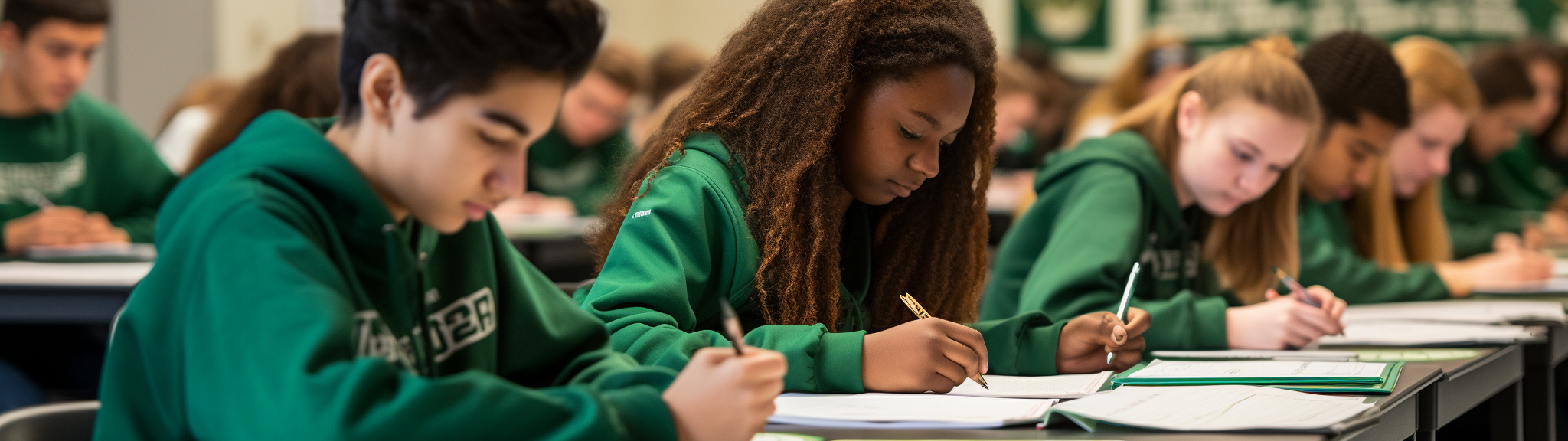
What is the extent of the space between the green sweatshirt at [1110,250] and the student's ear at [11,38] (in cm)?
216

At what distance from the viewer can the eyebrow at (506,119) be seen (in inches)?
29.7

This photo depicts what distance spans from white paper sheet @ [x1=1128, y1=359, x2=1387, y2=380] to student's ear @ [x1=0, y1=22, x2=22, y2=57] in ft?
8.32

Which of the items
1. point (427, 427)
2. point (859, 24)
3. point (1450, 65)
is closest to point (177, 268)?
point (427, 427)

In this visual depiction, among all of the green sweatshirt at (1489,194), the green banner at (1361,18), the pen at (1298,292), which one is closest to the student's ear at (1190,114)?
the pen at (1298,292)

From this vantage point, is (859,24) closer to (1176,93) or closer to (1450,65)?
(1176,93)

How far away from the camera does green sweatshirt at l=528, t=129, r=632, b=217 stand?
4492 millimetres

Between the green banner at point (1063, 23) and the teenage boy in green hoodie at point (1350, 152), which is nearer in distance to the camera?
the teenage boy in green hoodie at point (1350, 152)

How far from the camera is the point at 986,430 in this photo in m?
0.95

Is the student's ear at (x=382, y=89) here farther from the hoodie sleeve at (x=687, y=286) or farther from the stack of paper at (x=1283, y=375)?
the stack of paper at (x=1283, y=375)

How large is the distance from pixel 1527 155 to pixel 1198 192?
303 cm

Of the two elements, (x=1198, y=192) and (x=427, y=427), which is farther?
(x=1198, y=192)

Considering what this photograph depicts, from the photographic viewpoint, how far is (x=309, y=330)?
69 cm

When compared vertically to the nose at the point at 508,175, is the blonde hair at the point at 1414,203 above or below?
below

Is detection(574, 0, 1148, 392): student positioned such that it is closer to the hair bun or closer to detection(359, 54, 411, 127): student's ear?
detection(359, 54, 411, 127): student's ear
